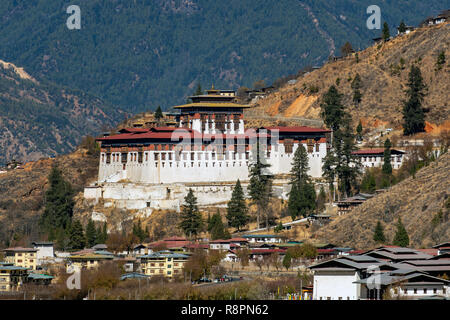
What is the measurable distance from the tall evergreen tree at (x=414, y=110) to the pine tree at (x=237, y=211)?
38.2 meters

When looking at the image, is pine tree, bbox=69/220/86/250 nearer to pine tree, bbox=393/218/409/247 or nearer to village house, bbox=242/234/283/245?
village house, bbox=242/234/283/245

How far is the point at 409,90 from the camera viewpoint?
618 feet

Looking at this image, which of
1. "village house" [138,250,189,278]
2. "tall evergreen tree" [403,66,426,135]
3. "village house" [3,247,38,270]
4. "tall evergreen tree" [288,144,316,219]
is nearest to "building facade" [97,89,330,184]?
"tall evergreen tree" [288,144,316,219]

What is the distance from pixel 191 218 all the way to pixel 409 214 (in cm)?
2938

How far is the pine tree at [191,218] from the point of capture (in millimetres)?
153500

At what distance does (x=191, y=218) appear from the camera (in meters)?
154

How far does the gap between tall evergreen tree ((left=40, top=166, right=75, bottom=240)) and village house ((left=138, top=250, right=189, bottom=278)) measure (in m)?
33.1

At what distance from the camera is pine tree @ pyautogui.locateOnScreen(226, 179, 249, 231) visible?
156 m

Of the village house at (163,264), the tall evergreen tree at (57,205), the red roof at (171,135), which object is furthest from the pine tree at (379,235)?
the tall evergreen tree at (57,205)

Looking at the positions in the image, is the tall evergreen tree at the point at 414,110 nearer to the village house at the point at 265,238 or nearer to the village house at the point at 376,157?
the village house at the point at 376,157
